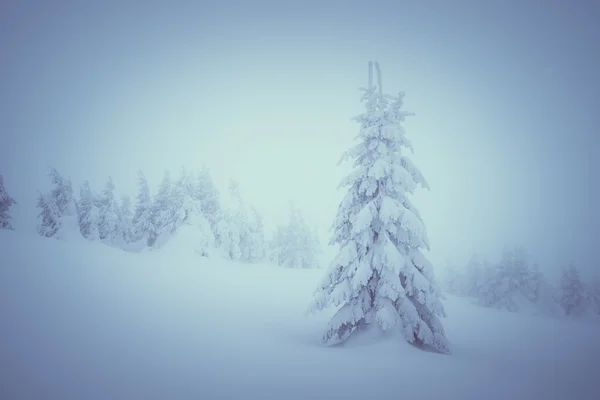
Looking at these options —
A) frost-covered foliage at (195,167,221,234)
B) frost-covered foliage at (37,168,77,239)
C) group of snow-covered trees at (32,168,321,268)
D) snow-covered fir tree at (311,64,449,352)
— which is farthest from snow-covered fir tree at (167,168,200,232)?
snow-covered fir tree at (311,64,449,352)

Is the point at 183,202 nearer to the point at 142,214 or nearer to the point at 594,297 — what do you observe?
the point at 142,214

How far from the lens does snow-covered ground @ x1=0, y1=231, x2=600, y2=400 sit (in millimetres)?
6660

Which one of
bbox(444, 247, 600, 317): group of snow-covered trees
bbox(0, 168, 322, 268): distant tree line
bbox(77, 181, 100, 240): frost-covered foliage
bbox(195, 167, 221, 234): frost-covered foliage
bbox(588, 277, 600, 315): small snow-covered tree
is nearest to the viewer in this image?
bbox(0, 168, 322, 268): distant tree line

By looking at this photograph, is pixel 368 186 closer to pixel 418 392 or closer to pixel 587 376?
pixel 418 392

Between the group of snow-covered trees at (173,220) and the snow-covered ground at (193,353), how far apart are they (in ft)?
52.3

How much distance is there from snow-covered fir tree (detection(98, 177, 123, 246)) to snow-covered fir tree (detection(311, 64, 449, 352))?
4443 cm

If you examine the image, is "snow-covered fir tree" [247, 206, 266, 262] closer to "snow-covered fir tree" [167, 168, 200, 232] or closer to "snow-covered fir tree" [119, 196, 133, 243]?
"snow-covered fir tree" [167, 168, 200, 232]

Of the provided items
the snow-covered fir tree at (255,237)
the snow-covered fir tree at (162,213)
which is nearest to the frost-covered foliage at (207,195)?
the snow-covered fir tree at (162,213)

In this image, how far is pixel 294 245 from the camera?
49.5 metres

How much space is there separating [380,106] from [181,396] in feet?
39.3

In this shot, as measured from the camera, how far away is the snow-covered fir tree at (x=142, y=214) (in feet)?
124

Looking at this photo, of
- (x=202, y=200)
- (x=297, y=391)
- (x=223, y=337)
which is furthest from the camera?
(x=202, y=200)

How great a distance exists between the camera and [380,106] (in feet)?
40.0

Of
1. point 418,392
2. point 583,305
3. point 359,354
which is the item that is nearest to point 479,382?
point 418,392
